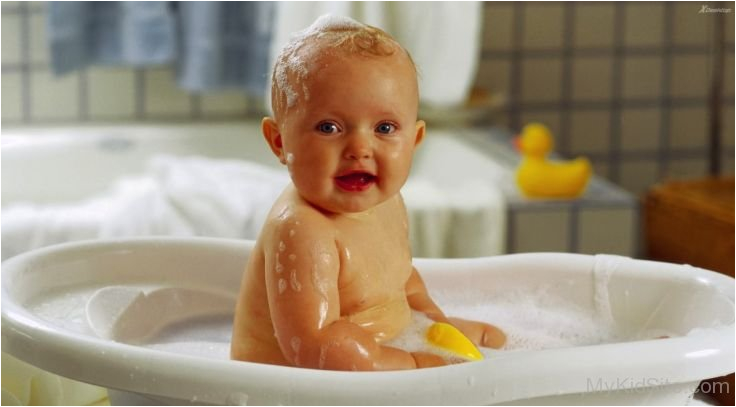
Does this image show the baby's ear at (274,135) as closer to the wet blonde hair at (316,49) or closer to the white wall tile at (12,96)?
the wet blonde hair at (316,49)

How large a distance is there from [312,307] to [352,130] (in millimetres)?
95

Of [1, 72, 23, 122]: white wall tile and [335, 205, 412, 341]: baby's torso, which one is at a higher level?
[335, 205, 412, 341]: baby's torso

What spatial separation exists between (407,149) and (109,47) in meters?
1.47

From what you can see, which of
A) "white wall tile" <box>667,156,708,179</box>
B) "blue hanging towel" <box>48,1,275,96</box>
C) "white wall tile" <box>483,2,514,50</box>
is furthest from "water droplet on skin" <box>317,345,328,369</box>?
"white wall tile" <box>667,156,708,179</box>

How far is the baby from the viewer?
1.92ft

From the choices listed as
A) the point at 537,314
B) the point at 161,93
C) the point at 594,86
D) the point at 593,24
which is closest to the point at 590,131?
the point at 594,86

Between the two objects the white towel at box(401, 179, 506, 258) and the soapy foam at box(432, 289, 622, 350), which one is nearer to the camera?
the soapy foam at box(432, 289, 622, 350)

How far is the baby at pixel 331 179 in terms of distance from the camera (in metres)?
0.58

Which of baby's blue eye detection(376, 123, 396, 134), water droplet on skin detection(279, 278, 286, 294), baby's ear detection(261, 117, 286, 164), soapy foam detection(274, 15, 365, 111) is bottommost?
water droplet on skin detection(279, 278, 286, 294)

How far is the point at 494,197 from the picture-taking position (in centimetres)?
147

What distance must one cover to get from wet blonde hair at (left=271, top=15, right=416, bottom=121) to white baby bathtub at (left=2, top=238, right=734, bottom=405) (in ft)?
0.48

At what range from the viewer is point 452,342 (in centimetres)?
63

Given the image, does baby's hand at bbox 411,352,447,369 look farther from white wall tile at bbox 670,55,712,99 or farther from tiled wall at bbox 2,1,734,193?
white wall tile at bbox 670,55,712,99

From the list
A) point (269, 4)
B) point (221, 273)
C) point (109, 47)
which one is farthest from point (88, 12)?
point (221, 273)
